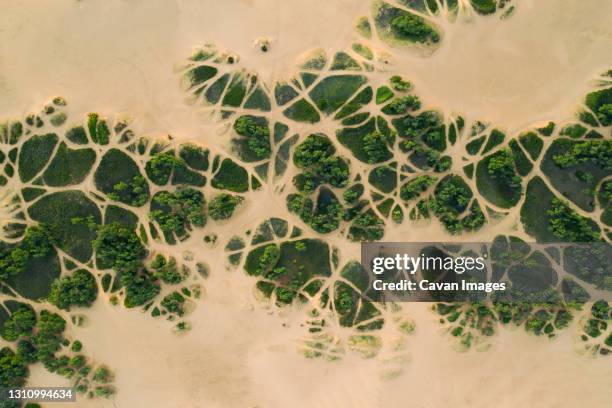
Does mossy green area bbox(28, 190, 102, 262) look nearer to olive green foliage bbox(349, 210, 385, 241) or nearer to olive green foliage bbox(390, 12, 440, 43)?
olive green foliage bbox(349, 210, 385, 241)

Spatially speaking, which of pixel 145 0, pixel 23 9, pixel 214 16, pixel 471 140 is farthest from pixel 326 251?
pixel 23 9

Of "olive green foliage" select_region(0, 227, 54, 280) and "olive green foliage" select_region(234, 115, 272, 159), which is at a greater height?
"olive green foliage" select_region(234, 115, 272, 159)

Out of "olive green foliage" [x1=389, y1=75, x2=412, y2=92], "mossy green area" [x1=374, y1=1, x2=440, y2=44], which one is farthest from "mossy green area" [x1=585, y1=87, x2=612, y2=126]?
"olive green foliage" [x1=389, y1=75, x2=412, y2=92]

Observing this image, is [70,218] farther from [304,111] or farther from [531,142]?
[531,142]

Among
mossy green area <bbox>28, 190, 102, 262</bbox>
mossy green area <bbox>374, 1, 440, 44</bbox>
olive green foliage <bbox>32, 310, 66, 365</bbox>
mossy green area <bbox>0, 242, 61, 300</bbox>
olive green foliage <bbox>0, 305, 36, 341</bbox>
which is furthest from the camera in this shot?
mossy green area <bbox>0, 242, 61, 300</bbox>

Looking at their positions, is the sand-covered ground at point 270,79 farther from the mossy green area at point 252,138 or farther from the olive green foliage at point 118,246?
the olive green foliage at point 118,246

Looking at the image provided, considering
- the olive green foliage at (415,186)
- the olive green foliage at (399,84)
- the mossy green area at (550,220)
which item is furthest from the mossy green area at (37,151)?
the mossy green area at (550,220)
